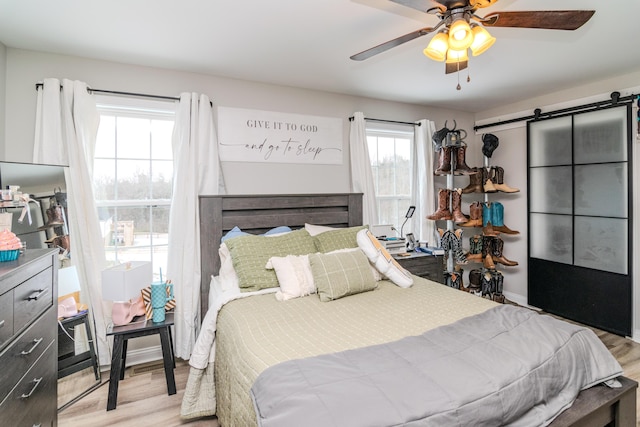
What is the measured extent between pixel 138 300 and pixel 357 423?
197 cm

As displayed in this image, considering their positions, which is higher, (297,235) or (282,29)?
(282,29)

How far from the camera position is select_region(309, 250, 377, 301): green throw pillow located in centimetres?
216

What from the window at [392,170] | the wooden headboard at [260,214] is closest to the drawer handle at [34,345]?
the wooden headboard at [260,214]

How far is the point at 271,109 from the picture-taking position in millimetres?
3188

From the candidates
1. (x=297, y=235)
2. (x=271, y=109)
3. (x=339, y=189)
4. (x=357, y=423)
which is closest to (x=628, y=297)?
(x=339, y=189)

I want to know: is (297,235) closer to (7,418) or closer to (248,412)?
(248,412)

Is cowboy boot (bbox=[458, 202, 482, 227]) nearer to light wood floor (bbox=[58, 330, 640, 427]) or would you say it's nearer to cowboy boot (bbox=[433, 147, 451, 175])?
cowboy boot (bbox=[433, 147, 451, 175])

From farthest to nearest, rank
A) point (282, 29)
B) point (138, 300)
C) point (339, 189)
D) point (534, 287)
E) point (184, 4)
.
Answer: point (534, 287) < point (339, 189) < point (138, 300) < point (282, 29) < point (184, 4)

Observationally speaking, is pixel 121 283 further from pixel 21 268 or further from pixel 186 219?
pixel 21 268

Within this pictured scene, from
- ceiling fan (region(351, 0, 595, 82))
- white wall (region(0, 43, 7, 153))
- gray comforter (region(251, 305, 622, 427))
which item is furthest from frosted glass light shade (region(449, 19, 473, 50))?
white wall (region(0, 43, 7, 153))

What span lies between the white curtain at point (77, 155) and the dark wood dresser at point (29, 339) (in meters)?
0.87

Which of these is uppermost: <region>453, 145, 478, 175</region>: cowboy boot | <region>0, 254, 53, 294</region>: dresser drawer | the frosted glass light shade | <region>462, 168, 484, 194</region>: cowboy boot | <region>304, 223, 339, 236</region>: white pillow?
the frosted glass light shade

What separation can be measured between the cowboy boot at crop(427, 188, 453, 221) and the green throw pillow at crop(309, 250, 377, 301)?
165cm

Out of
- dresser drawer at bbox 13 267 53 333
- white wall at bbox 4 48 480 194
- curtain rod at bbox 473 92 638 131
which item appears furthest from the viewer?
curtain rod at bbox 473 92 638 131
